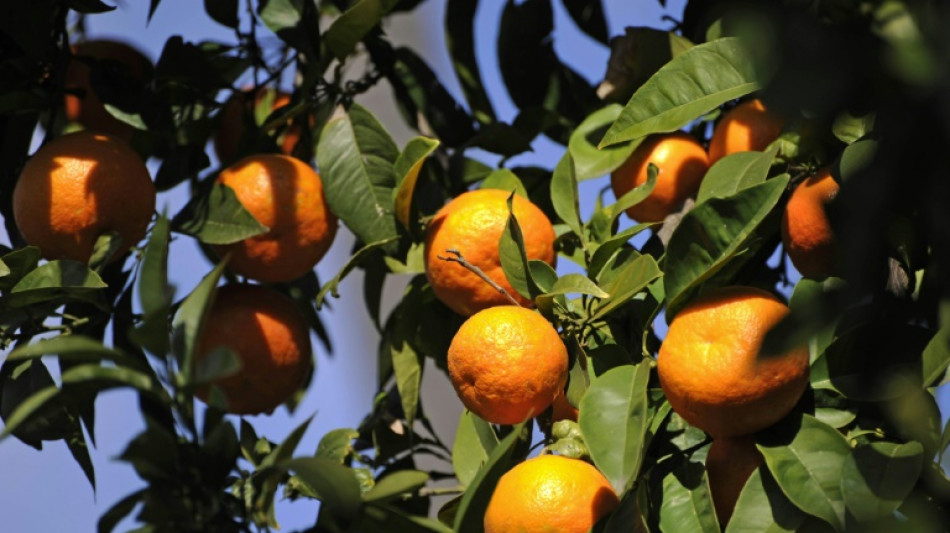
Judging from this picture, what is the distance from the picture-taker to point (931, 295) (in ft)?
2.20

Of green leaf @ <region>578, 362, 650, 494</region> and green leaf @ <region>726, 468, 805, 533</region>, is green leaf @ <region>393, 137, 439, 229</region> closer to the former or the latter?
green leaf @ <region>578, 362, 650, 494</region>

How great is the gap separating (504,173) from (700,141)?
0.29 meters

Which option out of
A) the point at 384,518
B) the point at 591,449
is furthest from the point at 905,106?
the point at 384,518

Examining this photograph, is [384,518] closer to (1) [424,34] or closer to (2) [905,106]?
(2) [905,106]

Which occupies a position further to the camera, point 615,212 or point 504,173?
point 504,173

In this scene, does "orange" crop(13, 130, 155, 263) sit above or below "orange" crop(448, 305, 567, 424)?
above

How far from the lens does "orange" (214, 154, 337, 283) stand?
130 centimetres

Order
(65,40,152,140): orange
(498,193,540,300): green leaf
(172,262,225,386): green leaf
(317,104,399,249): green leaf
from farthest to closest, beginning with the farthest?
(65,40,152,140): orange < (317,104,399,249): green leaf < (498,193,540,300): green leaf < (172,262,225,386): green leaf

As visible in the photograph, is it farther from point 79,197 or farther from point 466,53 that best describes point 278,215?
point 466,53

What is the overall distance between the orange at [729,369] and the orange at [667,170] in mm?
320

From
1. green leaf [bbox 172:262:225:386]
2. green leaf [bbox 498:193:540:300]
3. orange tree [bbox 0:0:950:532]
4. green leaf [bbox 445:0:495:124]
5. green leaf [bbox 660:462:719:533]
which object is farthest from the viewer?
green leaf [bbox 445:0:495:124]

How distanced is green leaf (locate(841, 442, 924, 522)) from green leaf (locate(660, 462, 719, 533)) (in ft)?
0.44

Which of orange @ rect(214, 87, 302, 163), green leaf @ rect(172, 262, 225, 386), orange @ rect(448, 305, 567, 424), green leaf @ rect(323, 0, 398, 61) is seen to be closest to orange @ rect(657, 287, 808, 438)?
orange @ rect(448, 305, 567, 424)

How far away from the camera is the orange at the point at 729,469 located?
41.8 inches
